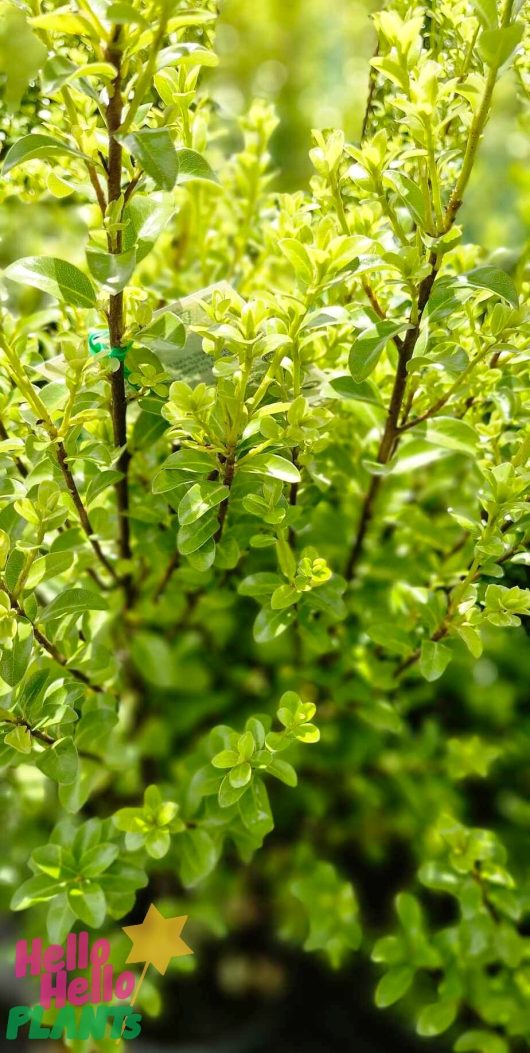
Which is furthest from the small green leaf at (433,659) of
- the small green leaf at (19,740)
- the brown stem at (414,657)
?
the small green leaf at (19,740)

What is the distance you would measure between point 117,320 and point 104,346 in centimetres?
4

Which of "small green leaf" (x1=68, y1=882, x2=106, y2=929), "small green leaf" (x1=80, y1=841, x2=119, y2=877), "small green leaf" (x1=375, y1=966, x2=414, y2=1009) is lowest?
"small green leaf" (x1=375, y1=966, x2=414, y2=1009)

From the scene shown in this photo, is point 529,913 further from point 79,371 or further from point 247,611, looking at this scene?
point 79,371

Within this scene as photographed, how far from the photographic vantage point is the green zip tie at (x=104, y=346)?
0.68m

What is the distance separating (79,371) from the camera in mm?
668

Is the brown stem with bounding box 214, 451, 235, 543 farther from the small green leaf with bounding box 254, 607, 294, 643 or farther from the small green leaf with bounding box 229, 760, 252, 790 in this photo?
the small green leaf with bounding box 229, 760, 252, 790

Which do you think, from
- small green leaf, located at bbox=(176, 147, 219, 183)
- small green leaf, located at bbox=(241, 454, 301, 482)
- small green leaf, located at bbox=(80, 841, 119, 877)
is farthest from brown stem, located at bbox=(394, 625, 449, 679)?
small green leaf, located at bbox=(176, 147, 219, 183)

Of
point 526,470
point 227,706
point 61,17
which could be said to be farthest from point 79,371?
point 227,706

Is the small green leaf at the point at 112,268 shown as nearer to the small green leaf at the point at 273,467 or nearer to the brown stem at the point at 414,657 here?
the small green leaf at the point at 273,467

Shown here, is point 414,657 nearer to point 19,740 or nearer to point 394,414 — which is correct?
point 394,414

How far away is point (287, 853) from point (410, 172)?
1.00 metres

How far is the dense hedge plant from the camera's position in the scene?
2.16ft

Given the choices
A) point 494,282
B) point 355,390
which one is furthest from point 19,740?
point 494,282

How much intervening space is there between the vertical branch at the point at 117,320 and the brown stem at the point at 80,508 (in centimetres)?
4
